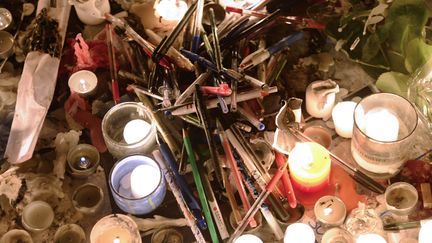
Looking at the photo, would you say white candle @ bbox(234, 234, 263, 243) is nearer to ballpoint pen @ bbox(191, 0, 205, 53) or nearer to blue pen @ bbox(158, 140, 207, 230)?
blue pen @ bbox(158, 140, 207, 230)

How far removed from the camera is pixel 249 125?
110cm

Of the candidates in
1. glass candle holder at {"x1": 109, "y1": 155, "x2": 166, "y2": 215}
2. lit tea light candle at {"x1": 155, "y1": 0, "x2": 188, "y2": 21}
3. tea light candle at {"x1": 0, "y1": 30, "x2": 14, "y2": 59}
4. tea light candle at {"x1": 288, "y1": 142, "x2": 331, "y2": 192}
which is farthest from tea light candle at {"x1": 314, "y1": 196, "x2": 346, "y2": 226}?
tea light candle at {"x1": 0, "y1": 30, "x2": 14, "y2": 59}

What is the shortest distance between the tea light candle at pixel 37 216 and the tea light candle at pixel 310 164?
431 millimetres

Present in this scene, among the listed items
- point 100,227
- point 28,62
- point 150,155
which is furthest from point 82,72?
point 100,227

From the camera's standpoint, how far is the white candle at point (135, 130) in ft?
3.70

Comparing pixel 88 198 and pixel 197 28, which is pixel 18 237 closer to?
pixel 88 198

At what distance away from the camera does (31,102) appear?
1.17m

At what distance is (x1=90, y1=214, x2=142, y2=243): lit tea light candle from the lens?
3.37 ft

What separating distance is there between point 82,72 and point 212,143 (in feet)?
1.07

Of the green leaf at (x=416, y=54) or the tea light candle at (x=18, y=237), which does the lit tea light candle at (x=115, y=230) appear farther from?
the green leaf at (x=416, y=54)

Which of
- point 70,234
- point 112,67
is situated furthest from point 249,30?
point 70,234

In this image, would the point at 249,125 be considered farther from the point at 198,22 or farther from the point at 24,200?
the point at 24,200

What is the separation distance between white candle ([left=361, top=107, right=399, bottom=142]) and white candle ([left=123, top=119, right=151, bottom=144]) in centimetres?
39

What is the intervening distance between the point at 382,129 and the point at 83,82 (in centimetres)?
57
